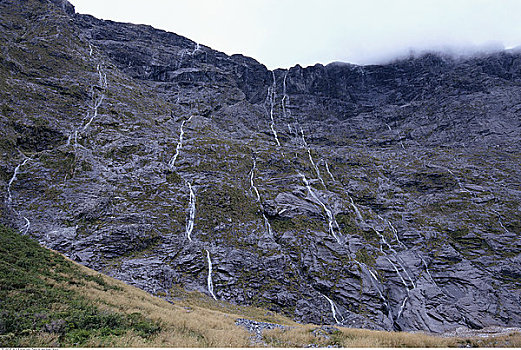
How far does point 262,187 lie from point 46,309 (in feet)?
179

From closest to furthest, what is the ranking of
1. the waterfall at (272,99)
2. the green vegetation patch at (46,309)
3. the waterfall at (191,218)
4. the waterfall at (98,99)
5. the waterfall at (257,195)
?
the green vegetation patch at (46,309), the waterfall at (191,218), the waterfall at (257,195), the waterfall at (98,99), the waterfall at (272,99)

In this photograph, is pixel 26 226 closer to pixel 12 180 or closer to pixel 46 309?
pixel 12 180

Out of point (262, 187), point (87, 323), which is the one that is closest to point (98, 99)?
point (262, 187)

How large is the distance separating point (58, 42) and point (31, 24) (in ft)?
57.3

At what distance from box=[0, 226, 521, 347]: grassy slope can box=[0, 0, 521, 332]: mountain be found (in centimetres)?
1908

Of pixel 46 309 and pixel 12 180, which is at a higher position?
pixel 46 309

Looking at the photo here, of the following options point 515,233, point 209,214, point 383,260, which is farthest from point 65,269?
point 515,233

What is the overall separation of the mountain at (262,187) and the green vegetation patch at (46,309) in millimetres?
18931

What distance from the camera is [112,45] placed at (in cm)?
12656

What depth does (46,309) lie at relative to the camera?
1280cm

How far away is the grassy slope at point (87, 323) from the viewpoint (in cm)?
1096

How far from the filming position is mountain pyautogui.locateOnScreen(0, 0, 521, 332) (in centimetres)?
4184

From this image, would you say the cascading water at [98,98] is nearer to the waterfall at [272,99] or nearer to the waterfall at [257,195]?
the waterfall at [257,195]

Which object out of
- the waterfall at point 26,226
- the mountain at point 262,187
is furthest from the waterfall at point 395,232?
the waterfall at point 26,226
